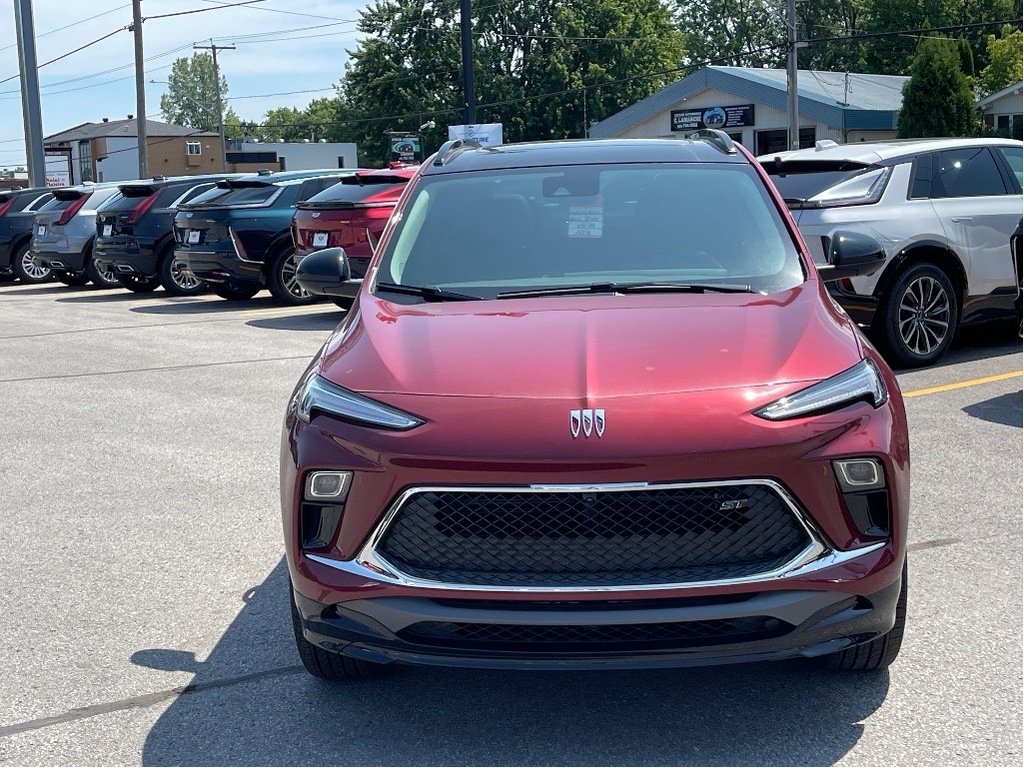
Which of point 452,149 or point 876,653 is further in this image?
point 452,149

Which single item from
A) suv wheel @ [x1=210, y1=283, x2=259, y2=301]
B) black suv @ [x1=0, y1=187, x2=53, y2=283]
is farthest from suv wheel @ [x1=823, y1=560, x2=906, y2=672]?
black suv @ [x1=0, y1=187, x2=53, y2=283]

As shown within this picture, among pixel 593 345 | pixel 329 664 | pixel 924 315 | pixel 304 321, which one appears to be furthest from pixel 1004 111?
pixel 329 664

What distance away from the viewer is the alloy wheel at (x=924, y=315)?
9125 millimetres

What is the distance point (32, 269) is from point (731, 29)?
74.2 m

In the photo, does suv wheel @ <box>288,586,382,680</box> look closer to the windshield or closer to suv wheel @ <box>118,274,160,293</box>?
the windshield

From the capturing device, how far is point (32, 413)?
355 inches

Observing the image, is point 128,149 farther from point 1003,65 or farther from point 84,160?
point 1003,65

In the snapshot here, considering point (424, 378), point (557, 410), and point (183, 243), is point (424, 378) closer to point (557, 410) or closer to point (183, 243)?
point (557, 410)

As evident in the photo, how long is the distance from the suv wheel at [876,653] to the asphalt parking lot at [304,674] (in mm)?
59

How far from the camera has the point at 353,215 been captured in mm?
13945

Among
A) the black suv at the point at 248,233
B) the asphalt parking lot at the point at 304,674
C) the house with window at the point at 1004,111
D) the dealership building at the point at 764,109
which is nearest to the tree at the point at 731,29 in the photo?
the dealership building at the point at 764,109

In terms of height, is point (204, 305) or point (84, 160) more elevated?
point (84, 160)

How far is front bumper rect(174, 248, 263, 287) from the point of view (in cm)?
1602

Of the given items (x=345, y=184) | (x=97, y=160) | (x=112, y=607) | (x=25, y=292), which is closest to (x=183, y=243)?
(x=345, y=184)
